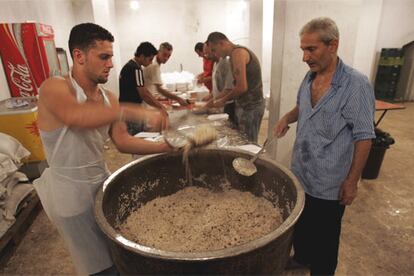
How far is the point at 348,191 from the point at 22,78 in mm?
3404

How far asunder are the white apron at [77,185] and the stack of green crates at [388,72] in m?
7.70

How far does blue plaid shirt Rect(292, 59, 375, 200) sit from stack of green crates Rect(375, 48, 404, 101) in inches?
265

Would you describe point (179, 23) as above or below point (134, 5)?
below

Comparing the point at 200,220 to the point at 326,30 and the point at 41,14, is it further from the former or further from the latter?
the point at 41,14

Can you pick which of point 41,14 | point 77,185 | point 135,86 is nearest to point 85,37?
point 77,185

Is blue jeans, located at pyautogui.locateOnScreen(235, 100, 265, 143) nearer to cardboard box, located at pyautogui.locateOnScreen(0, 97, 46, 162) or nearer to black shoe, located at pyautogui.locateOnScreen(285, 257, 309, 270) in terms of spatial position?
black shoe, located at pyautogui.locateOnScreen(285, 257, 309, 270)

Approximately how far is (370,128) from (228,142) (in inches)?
45.8

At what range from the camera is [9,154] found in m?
2.39

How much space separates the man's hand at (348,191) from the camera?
148 cm

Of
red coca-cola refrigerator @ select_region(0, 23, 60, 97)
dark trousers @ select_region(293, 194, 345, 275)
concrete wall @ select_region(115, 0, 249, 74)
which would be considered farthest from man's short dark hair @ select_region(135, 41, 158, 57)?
concrete wall @ select_region(115, 0, 249, 74)

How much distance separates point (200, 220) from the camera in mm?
1447

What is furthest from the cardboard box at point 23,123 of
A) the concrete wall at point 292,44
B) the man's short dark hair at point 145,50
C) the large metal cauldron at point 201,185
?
the concrete wall at point 292,44

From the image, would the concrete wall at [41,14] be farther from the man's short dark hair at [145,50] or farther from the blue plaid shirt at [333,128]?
the blue plaid shirt at [333,128]

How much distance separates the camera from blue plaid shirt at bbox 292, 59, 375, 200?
1.38m
